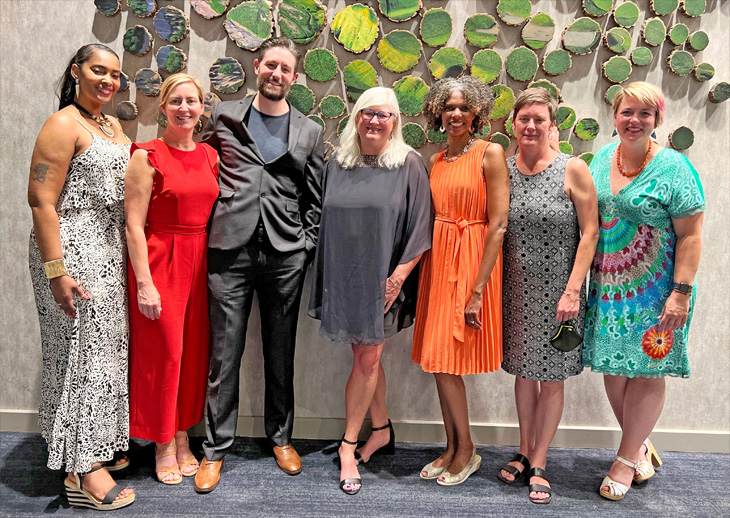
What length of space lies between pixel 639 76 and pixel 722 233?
950mm

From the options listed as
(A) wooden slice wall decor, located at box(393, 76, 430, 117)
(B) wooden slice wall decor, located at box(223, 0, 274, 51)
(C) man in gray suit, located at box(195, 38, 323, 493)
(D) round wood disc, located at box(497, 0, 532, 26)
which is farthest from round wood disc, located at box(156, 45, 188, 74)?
(D) round wood disc, located at box(497, 0, 532, 26)

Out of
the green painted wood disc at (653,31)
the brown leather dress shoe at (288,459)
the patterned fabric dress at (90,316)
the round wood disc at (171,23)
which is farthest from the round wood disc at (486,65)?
the brown leather dress shoe at (288,459)

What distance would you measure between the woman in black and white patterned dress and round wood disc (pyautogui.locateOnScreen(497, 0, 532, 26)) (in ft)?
6.10

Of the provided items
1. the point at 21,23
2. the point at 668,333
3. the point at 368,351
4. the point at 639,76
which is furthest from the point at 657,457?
the point at 21,23

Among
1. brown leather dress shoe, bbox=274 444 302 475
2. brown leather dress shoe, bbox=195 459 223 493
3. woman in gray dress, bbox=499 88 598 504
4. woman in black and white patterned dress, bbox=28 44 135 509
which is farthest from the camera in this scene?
brown leather dress shoe, bbox=274 444 302 475

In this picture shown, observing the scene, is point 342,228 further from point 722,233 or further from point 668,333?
point 722,233

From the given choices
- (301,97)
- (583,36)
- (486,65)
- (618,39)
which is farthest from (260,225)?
(618,39)

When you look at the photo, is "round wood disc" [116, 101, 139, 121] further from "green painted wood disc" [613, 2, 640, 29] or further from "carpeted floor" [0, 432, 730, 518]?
"green painted wood disc" [613, 2, 640, 29]

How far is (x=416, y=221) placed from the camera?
7.34 ft

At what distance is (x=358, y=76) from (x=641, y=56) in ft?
4.78

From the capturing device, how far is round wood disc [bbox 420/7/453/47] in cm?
257

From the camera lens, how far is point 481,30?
2584 millimetres

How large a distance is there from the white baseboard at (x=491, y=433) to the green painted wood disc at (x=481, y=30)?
6.67 ft

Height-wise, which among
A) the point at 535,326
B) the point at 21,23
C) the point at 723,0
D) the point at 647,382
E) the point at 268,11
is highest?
the point at 723,0
